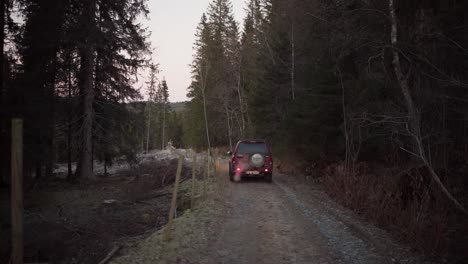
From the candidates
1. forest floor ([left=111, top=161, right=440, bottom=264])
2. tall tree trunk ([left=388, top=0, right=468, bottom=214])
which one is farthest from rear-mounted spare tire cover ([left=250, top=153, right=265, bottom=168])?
tall tree trunk ([left=388, top=0, right=468, bottom=214])

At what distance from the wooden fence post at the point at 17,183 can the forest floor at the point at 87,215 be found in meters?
2.75

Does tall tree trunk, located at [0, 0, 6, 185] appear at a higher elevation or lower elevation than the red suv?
higher

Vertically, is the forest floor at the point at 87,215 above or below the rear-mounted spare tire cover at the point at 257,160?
below

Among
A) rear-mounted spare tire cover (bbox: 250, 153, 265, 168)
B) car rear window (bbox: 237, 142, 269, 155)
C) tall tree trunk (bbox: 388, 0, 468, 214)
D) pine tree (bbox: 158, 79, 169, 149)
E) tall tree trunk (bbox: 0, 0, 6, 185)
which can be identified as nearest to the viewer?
tall tree trunk (bbox: 388, 0, 468, 214)

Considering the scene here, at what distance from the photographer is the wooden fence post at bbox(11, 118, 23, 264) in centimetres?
432

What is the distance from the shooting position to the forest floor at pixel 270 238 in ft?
20.3

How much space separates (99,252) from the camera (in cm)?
761

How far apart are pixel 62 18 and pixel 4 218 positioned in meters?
10.8

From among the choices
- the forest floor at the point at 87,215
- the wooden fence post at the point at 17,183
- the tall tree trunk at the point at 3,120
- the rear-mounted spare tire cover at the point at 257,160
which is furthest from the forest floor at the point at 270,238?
the tall tree trunk at the point at 3,120

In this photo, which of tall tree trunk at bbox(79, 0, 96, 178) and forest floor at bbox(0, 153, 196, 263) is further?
tall tree trunk at bbox(79, 0, 96, 178)

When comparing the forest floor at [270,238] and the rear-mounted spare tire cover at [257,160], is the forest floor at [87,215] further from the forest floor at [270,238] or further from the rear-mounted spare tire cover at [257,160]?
the rear-mounted spare tire cover at [257,160]

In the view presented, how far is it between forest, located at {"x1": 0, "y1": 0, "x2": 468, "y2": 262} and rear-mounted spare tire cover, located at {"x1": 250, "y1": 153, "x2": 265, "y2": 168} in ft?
9.15

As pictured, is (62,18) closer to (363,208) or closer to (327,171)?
(327,171)

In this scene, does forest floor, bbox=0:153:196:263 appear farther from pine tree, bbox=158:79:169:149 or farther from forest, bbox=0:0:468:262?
pine tree, bbox=158:79:169:149
